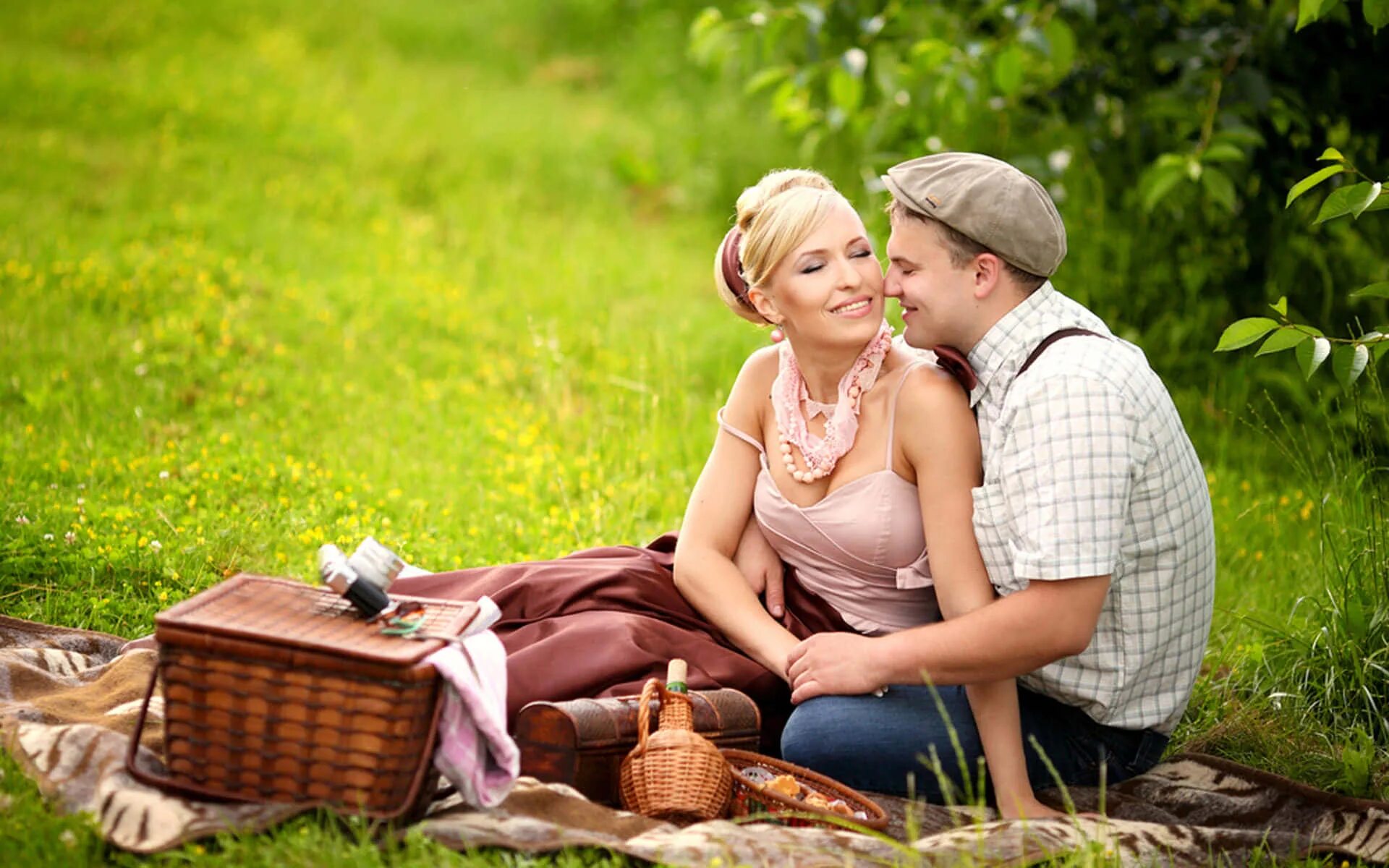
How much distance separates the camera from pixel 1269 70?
574 centimetres

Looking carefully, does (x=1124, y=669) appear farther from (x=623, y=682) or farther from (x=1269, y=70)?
(x=1269, y=70)

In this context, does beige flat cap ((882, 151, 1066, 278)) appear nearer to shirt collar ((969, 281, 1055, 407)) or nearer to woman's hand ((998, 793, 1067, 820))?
shirt collar ((969, 281, 1055, 407))

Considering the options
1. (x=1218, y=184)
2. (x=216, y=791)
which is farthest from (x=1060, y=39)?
(x=216, y=791)

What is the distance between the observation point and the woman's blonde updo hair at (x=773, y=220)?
3596mm

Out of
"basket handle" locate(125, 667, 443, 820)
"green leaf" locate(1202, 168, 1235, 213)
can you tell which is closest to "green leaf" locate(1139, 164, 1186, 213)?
"green leaf" locate(1202, 168, 1235, 213)

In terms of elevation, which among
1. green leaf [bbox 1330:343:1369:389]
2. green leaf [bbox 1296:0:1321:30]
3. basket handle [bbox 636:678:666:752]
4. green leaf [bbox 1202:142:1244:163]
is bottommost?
basket handle [bbox 636:678:666:752]

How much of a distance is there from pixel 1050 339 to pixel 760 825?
1310 mm

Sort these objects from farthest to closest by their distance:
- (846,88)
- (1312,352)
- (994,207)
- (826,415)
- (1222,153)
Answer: (846,88)
(1222,153)
(826,415)
(1312,352)
(994,207)

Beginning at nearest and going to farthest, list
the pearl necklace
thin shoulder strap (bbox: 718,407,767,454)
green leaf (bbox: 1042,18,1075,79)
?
1. the pearl necklace
2. thin shoulder strap (bbox: 718,407,767,454)
3. green leaf (bbox: 1042,18,1075,79)

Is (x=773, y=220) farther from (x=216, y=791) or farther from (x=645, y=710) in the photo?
(x=216, y=791)

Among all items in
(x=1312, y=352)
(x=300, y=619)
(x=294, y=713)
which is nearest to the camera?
(x=294, y=713)

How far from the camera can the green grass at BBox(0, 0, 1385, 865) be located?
4789 millimetres

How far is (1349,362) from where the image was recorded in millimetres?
3457

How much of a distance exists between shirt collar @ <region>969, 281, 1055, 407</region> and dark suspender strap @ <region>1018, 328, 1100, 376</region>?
2cm
